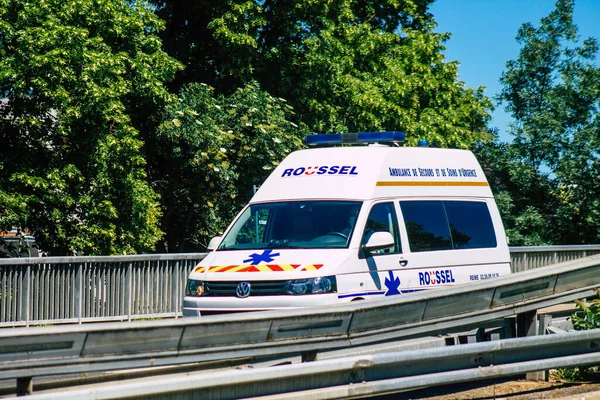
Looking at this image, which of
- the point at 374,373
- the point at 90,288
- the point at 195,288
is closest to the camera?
the point at 374,373

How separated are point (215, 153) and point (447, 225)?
43.2 feet

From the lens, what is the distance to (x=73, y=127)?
19.1 metres

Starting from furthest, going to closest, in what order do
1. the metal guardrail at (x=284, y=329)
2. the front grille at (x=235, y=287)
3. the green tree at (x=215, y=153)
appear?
the green tree at (x=215, y=153)
the front grille at (x=235, y=287)
the metal guardrail at (x=284, y=329)

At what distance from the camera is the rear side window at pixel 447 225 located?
35.3 feet

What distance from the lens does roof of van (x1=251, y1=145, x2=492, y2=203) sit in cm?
1057

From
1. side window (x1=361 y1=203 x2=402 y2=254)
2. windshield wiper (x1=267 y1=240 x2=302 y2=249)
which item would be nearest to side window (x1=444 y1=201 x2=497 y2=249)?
side window (x1=361 y1=203 x2=402 y2=254)

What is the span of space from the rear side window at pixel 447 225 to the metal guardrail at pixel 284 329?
70.7 inches

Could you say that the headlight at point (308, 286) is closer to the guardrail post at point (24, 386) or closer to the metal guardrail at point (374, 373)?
the metal guardrail at point (374, 373)

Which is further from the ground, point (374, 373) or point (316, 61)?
point (316, 61)

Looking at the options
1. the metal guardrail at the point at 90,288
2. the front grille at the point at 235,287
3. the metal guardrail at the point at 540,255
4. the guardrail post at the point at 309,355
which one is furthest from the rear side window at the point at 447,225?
the metal guardrail at the point at 540,255

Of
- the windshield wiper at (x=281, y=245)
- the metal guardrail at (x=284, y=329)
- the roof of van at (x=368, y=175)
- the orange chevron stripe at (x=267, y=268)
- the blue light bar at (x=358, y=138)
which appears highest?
the blue light bar at (x=358, y=138)

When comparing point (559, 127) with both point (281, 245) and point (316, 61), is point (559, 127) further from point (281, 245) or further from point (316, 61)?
point (281, 245)

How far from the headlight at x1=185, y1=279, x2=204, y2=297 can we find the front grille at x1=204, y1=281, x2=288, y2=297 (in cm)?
7

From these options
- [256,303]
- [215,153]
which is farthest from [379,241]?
[215,153]
